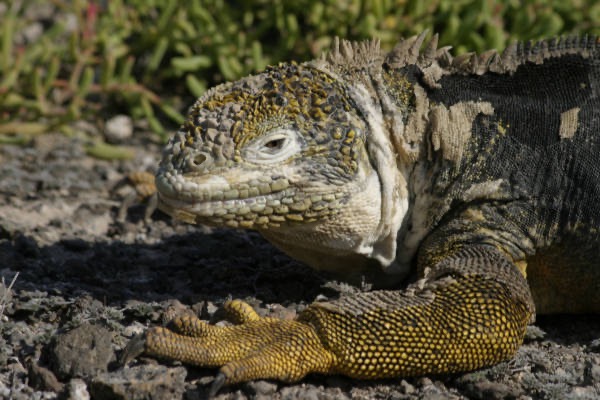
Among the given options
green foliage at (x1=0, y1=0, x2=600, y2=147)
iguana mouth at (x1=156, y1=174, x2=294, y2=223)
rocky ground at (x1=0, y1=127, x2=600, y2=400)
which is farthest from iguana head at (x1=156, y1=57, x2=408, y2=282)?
green foliage at (x1=0, y1=0, x2=600, y2=147)

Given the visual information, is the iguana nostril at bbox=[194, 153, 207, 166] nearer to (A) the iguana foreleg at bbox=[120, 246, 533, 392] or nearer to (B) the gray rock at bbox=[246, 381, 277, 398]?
(A) the iguana foreleg at bbox=[120, 246, 533, 392]

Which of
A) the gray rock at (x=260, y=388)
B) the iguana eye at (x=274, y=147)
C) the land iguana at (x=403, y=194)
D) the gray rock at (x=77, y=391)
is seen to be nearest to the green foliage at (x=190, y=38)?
the land iguana at (x=403, y=194)

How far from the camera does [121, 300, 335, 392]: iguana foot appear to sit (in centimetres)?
405

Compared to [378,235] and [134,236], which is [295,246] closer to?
[378,235]

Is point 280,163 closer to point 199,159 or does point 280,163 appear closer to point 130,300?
point 199,159

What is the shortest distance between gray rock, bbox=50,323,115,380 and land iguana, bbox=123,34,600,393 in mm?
196

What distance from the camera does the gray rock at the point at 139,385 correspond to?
392 centimetres

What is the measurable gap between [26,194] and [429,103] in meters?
3.87

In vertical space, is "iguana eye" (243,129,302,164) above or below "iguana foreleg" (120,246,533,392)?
above

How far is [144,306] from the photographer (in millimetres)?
4859

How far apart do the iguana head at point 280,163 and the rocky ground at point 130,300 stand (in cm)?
65

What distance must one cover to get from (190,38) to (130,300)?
417 centimetres

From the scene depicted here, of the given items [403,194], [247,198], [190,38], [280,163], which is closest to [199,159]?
[247,198]

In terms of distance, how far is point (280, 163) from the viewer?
4.48 m
